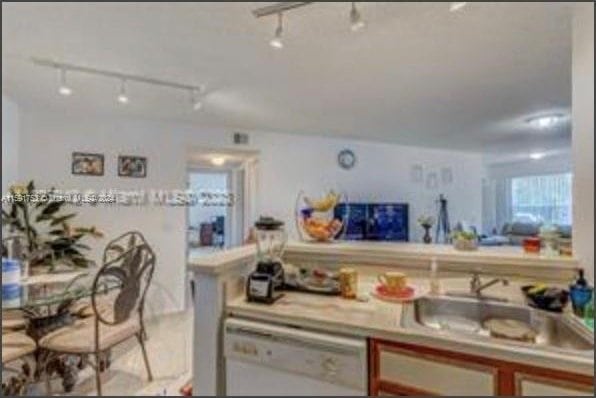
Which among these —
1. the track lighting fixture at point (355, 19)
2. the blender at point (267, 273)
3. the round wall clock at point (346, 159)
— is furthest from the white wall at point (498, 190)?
the track lighting fixture at point (355, 19)

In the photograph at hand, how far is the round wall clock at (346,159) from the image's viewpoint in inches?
222

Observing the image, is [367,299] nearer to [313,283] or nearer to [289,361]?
[313,283]

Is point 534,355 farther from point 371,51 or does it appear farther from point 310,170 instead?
point 310,170

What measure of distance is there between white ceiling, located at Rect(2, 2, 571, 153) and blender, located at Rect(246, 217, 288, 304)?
1.08m

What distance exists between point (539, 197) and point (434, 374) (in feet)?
24.0

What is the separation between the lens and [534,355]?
1.16 meters

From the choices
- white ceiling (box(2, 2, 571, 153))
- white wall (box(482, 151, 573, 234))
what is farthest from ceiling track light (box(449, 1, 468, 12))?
white wall (box(482, 151, 573, 234))

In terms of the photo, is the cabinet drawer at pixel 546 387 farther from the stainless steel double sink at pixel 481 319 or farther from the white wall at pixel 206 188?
the white wall at pixel 206 188

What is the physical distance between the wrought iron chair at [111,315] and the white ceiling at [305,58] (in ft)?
4.15

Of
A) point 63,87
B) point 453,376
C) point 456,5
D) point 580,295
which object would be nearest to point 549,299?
point 580,295

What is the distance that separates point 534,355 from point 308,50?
72.6 inches

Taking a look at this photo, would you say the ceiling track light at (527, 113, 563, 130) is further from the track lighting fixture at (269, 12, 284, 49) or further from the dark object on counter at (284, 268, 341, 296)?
the dark object on counter at (284, 268, 341, 296)

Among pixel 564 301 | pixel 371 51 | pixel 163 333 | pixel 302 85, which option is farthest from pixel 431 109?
pixel 163 333

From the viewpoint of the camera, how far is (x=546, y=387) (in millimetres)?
1152
